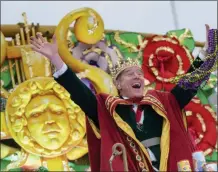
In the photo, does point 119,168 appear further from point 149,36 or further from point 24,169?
point 149,36

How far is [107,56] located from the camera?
5.44 meters

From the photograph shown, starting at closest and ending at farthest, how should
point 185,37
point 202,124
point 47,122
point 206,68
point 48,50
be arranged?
1. point 48,50
2. point 206,68
3. point 47,122
4. point 202,124
5. point 185,37

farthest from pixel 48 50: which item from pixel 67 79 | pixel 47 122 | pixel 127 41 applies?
pixel 127 41

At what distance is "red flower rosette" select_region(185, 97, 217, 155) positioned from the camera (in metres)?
5.61

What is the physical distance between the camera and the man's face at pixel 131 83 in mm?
2898

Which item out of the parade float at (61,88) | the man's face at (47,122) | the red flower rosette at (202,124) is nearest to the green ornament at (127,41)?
the parade float at (61,88)

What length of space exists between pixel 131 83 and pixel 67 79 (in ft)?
0.94

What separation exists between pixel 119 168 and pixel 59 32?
2612 mm

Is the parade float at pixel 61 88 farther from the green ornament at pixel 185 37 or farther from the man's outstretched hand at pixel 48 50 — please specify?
the man's outstretched hand at pixel 48 50

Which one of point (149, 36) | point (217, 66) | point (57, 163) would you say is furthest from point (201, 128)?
point (217, 66)

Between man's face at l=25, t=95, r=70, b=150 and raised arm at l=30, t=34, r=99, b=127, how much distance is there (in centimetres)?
213

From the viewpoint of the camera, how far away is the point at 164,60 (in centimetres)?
572

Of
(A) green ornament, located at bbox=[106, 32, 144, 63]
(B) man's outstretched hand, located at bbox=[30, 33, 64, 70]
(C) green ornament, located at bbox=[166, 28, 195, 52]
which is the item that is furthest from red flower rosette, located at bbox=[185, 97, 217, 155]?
(B) man's outstretched hand, located at bbox=[30, 33, 64, 70]

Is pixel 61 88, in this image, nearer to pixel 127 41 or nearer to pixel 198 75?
pixel 127 41
